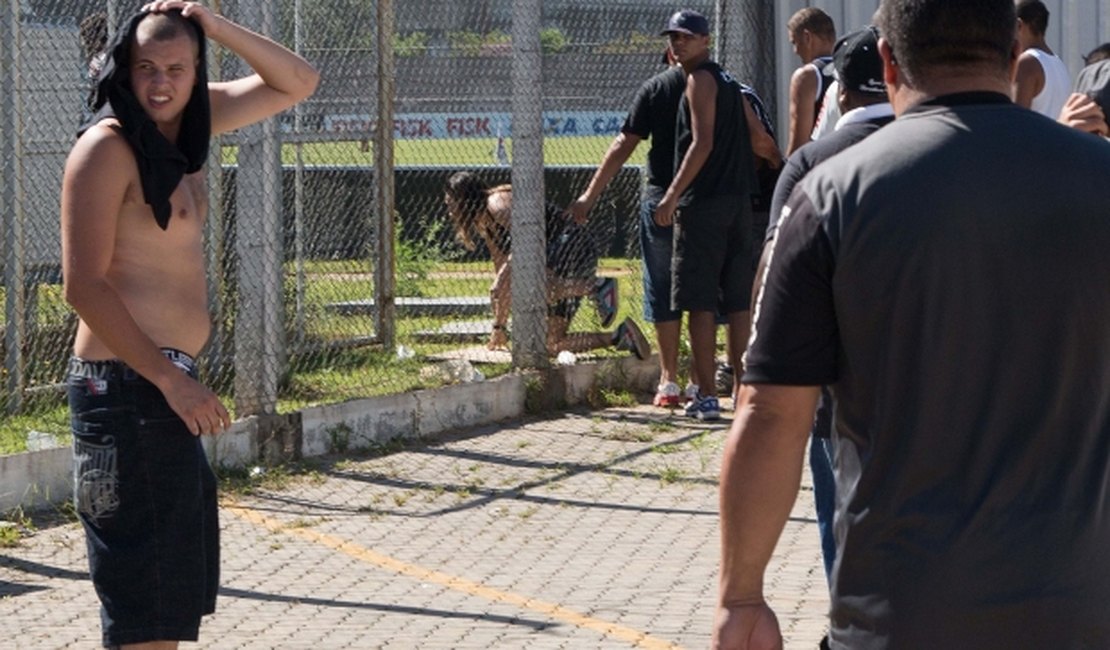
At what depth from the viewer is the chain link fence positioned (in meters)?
8.43

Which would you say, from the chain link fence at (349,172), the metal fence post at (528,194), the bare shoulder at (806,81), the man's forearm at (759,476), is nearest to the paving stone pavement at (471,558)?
the chain link fence at (349,172)

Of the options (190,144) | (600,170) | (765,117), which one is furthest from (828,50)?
(190,144)

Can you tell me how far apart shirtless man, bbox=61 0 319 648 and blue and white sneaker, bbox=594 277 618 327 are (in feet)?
22.0

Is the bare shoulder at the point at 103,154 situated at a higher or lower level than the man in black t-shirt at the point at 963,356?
higher

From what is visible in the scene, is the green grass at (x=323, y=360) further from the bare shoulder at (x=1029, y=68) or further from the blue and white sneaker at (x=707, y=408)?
the bare shoulder at (x=1029, y=68)

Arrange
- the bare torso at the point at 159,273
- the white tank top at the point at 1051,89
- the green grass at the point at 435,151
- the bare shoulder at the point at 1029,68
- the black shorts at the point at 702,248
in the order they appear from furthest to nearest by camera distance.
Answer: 1. the green grass at the point at 435,151
2. the black shorts at the point at 702,248
3. the white tank top at the point at 1051,89
4. the bare shoulder at the point at 1029,68
5. the bare torso at the point at 159,273

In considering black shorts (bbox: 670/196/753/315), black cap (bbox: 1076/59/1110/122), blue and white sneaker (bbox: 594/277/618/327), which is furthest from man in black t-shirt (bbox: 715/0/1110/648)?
blue and white sneaker (bbox: 594/277/618/327)

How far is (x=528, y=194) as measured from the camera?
976 cm

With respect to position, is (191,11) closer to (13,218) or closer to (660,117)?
(13,218)

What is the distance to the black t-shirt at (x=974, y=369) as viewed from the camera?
2602 mm

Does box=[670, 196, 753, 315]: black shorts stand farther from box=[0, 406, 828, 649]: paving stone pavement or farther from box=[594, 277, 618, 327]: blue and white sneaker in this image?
box=[594, 277, 618, 327]: blue and white sneaker

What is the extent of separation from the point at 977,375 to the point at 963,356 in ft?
0.11

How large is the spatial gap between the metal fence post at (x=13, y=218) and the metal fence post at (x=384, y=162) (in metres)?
2.14

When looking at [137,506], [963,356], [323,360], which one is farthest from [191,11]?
[323,360]
